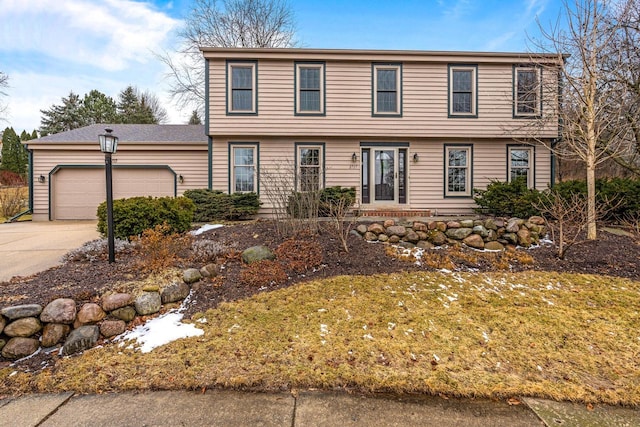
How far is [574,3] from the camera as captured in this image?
249 inches

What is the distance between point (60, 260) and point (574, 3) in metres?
10.8

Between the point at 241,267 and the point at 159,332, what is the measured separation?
1.58 meters

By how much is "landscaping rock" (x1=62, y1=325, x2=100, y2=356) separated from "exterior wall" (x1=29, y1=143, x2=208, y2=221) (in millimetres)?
9112

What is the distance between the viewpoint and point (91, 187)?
38.1 feet

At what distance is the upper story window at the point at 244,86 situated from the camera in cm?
991

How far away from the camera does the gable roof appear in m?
11.5

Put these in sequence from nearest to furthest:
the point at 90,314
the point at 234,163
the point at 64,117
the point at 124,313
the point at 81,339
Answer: the point at 81,339 < the point at 90,314 < the point at 124,313 < the point at 234,163 < the point at 64,117

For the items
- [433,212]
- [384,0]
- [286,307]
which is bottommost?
[286,307]

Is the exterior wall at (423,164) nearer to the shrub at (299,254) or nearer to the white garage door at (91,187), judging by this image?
the white garage door at (91,187)

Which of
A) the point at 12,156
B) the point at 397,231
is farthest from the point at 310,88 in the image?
the point at 12,156

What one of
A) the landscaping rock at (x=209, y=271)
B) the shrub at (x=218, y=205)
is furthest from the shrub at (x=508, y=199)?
the landscaping rock at (x=209, y=271)

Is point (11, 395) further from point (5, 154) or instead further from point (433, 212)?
point (5, 154)

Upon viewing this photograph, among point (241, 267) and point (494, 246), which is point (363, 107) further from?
point (241, 267)

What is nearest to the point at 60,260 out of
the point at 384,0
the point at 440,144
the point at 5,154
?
the point at 440,144
